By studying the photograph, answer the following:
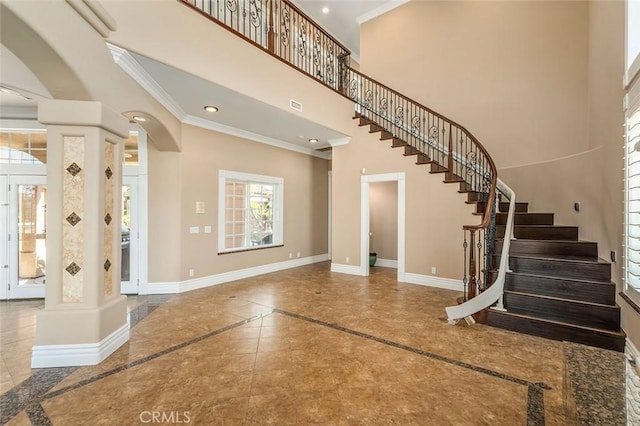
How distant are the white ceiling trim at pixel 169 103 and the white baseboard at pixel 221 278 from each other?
9.51ft

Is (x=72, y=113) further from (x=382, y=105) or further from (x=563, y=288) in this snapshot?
(x=382, y=105)

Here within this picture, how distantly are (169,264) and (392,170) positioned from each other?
4710 mm

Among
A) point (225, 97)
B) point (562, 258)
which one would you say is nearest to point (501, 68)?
point (562, 258)

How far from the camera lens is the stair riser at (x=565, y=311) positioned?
2.86 meters

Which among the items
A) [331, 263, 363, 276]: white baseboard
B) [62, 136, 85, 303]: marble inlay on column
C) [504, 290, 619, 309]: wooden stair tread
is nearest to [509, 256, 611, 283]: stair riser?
[504, 290, 619, 309]: wooden stair tread

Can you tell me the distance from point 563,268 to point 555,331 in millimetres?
870

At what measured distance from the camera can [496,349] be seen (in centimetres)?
281

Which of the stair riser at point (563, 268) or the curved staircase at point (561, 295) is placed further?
the stair riser at point (563, 268)

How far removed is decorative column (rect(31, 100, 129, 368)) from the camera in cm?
255

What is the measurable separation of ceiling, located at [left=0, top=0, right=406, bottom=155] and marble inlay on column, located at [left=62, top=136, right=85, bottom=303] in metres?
1.16

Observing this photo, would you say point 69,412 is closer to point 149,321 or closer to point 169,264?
point 149,321

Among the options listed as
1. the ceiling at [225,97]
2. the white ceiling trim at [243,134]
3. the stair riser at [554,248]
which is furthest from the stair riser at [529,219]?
the white ceiling trim at [243,134]

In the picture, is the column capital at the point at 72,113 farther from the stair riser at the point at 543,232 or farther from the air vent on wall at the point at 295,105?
the stair riser at the point at 543,232

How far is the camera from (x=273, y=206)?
22.4 feet
